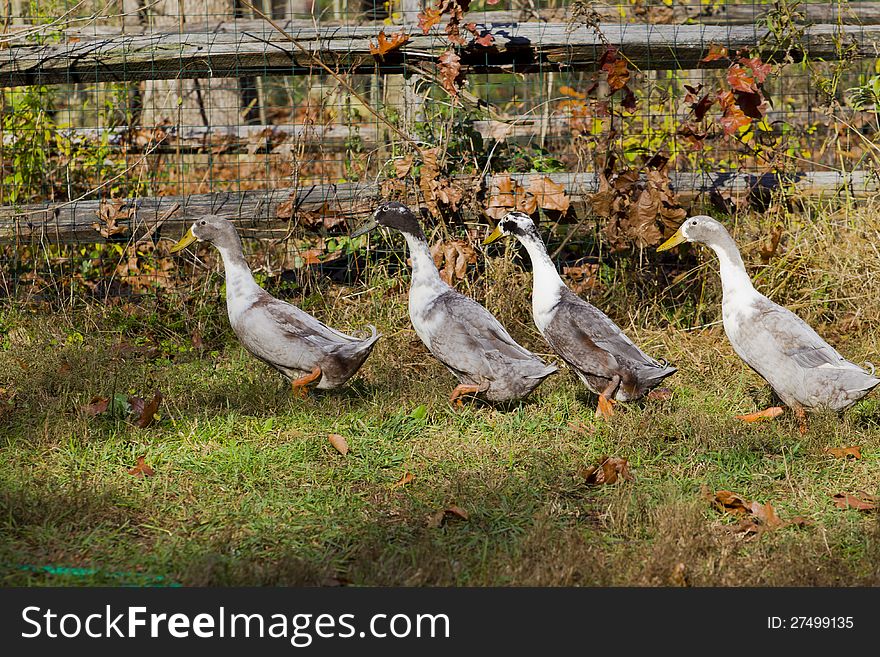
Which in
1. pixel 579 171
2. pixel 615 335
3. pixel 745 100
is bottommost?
pixel 615 335

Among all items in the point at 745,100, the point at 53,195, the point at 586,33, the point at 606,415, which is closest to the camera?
the point at 606,415

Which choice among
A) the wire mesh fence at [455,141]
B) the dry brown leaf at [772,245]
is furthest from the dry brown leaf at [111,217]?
the dry brown leaf at [772,245]

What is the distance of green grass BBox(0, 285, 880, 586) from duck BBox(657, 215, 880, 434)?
0.14 metres

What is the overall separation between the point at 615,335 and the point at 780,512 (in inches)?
52.3

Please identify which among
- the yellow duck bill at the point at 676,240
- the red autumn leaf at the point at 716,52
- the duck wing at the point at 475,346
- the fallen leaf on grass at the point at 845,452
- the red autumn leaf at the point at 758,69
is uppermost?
the red autumn leaf at the point at 716,52

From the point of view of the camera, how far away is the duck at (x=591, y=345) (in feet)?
15.8

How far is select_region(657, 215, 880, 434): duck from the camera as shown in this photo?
14.7ft

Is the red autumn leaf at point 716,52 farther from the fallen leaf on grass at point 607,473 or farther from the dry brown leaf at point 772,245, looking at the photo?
the fallen leaf on grass at point 607,473

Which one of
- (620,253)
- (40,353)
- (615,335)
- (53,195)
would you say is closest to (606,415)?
(615,335)

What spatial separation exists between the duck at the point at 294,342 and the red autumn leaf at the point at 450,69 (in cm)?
185

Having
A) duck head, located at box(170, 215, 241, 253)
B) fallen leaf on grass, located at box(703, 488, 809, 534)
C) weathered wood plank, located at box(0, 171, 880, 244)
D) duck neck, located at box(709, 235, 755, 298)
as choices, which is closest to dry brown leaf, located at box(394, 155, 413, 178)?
weathered wood plank, located at box(0, 171, 880, 244)

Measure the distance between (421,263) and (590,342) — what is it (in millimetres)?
1024

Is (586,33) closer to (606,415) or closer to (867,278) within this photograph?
(867,278)

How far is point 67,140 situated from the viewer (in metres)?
7.26
